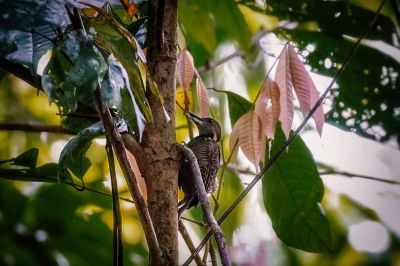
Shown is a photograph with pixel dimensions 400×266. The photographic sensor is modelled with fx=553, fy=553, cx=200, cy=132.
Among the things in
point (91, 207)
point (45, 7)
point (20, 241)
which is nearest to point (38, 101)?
point (91, 207)

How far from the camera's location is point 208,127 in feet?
6.47

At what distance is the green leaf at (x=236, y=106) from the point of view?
1.78m

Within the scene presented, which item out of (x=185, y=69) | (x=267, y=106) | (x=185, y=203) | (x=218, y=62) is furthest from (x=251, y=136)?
(x=218, y=62)

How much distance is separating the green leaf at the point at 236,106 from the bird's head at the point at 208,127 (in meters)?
0.10

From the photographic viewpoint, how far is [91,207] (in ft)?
6.28

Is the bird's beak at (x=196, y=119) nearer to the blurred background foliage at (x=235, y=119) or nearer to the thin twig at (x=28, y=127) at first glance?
the blurred background foliage at (x=235, y=119)

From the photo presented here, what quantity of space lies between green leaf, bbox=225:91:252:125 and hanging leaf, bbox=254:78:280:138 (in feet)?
1.01

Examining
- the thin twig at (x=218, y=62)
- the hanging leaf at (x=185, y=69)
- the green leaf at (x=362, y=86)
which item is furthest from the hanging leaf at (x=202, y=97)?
Answer: the thin twig at (x=218, y=62)

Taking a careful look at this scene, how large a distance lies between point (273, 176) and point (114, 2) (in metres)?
0.76

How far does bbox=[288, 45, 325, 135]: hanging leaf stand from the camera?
1.37 metres

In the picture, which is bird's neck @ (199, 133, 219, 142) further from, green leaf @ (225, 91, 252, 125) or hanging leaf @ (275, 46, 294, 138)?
hanging leaf @ (275, 46, 294, 138)

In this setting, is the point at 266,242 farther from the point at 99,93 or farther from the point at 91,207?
the point at 99,93

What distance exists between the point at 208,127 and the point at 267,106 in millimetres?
545

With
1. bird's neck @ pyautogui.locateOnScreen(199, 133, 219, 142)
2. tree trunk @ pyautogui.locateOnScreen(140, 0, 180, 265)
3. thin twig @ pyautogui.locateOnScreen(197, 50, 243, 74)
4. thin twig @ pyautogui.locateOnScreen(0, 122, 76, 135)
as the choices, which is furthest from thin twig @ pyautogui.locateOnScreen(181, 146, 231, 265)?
thin twig @ pyautogui.locateOnScreen(197, 50, 243, 74)
